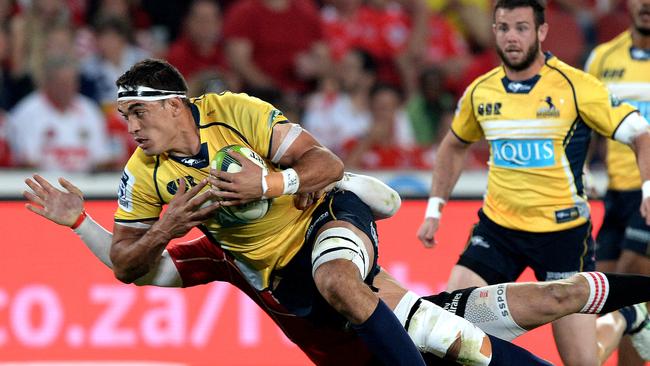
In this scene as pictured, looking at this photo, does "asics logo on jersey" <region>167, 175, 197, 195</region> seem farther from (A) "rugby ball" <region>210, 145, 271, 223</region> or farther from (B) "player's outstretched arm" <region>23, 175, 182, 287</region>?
(B) "player's outstretched arm" <region>23, 175, 182, 287</region>

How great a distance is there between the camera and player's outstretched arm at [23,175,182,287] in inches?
229

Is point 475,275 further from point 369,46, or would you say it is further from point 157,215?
point 369,46

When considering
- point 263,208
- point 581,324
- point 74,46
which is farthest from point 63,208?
point 74,46

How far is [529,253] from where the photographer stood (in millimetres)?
6383

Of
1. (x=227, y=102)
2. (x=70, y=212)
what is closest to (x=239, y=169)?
(x=227, y=102)

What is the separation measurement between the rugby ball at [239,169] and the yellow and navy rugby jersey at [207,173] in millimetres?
107

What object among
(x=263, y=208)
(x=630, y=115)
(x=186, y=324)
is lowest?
(x=186, y=324)

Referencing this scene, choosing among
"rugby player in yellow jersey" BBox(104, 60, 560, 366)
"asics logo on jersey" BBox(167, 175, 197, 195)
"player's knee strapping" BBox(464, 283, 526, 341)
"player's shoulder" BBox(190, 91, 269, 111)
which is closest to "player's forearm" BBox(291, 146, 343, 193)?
"rugby player in yellow jersey" BBox(104, 60, 560, 366)

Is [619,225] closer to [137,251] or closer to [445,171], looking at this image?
[445,171]

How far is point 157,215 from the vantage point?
18.9ft

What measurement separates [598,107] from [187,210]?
2204 mm

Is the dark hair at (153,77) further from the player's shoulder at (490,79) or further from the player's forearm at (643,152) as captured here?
the player's forearm at (643,152)

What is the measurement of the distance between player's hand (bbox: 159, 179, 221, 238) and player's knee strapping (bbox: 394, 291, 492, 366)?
3.46 ft

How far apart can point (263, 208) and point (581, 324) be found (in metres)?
1.86
